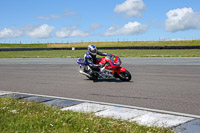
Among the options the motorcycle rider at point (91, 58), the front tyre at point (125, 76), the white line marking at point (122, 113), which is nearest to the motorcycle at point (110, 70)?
the front tyre at point (125, 76)

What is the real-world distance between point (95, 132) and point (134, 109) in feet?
6.19

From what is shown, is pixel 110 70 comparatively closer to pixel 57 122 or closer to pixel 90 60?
pixel 90 60

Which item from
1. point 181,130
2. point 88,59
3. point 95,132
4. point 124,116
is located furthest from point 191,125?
point 88,59

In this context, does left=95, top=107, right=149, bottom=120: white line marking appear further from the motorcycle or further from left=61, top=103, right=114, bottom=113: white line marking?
the motorcycle

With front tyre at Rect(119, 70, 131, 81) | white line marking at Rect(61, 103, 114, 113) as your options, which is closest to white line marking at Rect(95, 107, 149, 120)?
white line marking at Rect(61, 103, 114, 113)

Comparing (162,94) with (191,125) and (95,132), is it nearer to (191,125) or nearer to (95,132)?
(191,125)

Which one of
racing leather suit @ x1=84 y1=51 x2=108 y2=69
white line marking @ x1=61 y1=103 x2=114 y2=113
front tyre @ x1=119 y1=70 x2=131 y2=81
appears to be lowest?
white line marking @ x1=61 y1=103 x2=114 y2=113

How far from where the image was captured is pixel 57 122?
17.3 feet

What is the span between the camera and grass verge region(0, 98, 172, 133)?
4809mm

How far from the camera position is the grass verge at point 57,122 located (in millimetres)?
4809

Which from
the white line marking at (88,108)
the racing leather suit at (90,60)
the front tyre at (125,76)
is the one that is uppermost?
the racing leather suit at (90,60)

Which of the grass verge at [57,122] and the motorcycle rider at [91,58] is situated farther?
the motorcycle rider at [91,58]

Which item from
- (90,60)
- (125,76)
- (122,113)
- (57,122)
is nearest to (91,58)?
(90,60)

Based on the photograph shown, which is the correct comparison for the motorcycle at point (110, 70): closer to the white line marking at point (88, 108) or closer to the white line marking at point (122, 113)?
the white line marking at point (88, 108)
